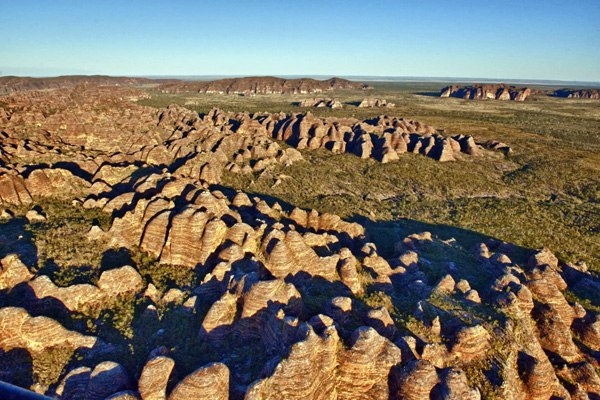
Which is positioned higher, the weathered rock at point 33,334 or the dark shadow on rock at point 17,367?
the weathered rock at point 33,334

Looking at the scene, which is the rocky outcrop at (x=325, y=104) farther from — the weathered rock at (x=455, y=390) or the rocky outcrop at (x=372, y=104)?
the weathered rock at (x=455, y=390)

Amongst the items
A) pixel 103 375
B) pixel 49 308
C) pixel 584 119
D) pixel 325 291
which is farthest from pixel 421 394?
pixel 584 119

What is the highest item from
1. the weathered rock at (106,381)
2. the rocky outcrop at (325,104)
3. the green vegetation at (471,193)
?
the rocky outcrop at (325,104)

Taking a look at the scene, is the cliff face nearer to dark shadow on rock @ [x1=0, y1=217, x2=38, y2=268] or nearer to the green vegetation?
dark shadow on rock @ [x1=0, y1=217, x2=38, y2=268]

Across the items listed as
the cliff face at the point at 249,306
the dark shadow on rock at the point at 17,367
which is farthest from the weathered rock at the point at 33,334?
the dark shadow on rock at the point at 17,367

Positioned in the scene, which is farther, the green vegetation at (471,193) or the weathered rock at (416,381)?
the green vegetation at (471,193)

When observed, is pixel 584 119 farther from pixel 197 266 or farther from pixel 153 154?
pixel 197 266

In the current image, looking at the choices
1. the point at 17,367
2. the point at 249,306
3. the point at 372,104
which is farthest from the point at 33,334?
the point at 372,104

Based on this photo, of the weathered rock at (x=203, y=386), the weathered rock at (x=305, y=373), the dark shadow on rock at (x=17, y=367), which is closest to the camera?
the weathered rock at (x=203, y=386)

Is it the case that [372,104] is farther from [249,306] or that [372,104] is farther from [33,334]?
[33,334]
